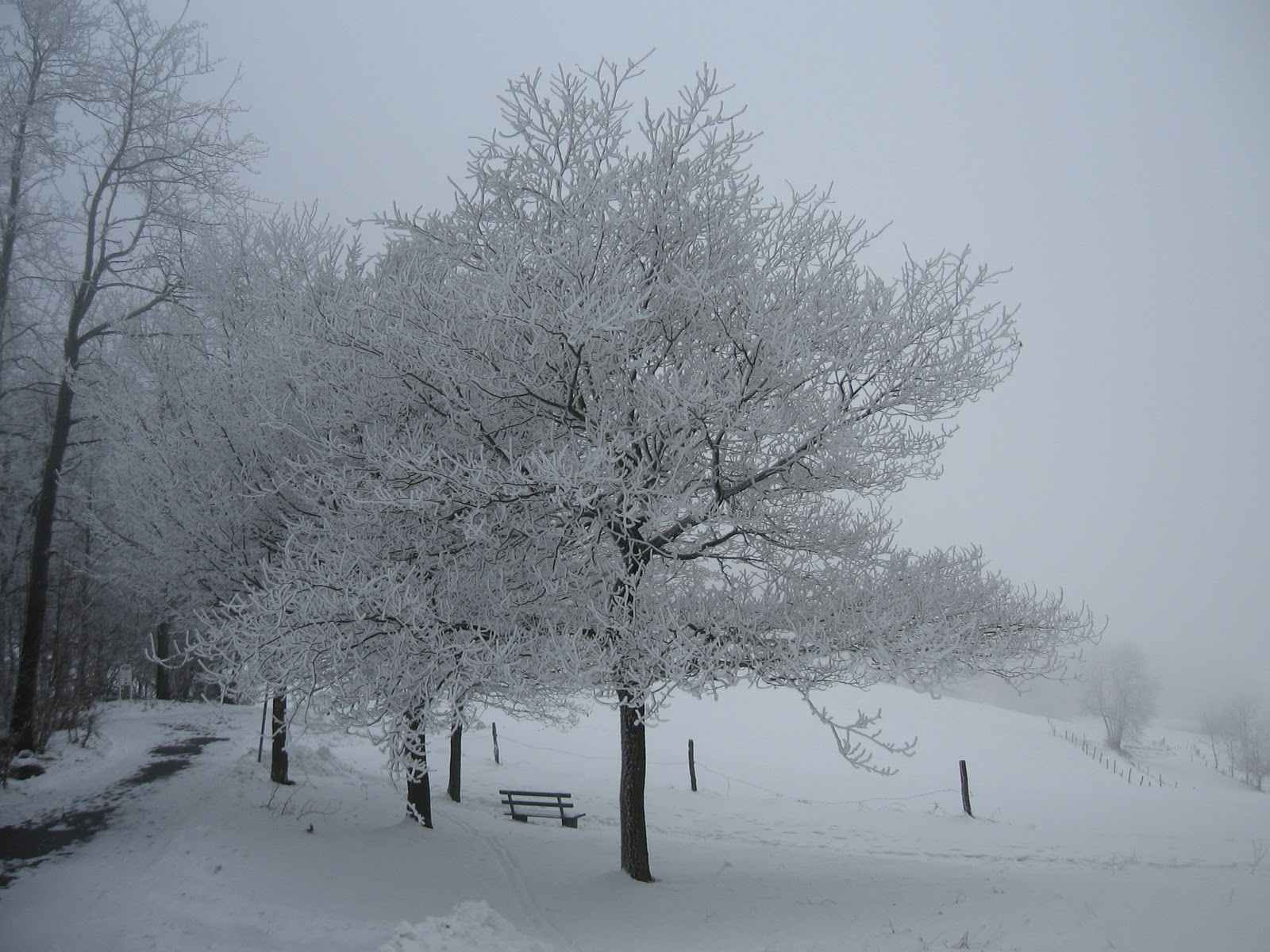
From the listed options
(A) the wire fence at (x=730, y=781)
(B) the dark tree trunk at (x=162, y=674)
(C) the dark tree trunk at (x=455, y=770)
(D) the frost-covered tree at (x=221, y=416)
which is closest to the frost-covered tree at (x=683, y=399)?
(D) the frost-covered tree at (x=221, y=416)

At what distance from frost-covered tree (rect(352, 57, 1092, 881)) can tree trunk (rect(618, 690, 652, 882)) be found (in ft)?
0.10

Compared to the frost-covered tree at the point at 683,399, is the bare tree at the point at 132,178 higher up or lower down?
higher up

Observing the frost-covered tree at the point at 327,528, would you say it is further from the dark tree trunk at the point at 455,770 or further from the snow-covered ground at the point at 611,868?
the dark tree trunk at the point at 455,770

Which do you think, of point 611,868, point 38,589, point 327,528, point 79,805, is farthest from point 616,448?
point 38,589

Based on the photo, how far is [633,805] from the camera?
24.1 ft

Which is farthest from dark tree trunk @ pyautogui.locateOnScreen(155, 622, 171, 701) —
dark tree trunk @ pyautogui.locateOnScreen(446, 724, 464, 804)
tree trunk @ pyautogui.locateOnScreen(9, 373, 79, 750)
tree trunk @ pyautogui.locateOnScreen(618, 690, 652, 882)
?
tree trunk @ pyautogui.locateOnScreen(618, 690, 652, 882)

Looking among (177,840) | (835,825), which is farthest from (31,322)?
(835,825)

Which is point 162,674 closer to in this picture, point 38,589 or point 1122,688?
point 38,589

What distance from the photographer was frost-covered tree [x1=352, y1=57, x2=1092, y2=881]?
19.8 ft

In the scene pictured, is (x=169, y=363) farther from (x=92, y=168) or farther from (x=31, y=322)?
(x=92, y=168)

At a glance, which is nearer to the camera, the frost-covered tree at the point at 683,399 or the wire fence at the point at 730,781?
the frost-covered tree at the point at 683,399

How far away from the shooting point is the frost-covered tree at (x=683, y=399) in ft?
19.8

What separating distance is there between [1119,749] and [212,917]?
99.1ft

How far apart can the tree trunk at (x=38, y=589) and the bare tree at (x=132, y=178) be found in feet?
0.09
